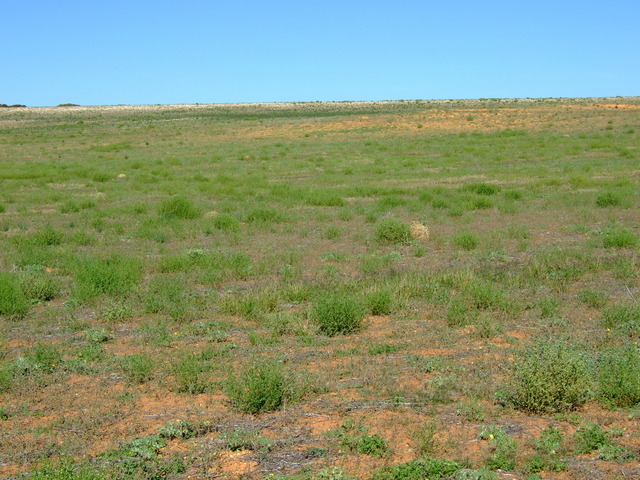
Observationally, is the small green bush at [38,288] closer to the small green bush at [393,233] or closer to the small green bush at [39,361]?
the small green bush at [39,361]

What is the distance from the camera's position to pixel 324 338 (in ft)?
26.1

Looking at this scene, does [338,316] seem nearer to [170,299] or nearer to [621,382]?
[170,299]

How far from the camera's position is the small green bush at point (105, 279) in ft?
32.2

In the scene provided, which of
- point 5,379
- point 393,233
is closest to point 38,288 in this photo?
point 5,379

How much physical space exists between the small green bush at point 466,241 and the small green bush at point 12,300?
7947mm

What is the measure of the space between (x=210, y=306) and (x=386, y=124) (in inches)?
1816

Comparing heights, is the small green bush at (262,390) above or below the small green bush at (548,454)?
above

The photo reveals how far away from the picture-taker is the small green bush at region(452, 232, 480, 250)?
507 inches

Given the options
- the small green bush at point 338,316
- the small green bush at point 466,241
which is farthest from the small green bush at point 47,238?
the small green bush at point 466,241

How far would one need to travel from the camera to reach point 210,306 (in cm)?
941

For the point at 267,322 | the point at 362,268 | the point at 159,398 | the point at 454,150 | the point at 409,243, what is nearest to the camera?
the point at 159,398

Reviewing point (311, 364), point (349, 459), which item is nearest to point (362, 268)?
point (311, 364)

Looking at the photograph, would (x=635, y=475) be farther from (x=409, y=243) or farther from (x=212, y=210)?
(x=212, y=210)

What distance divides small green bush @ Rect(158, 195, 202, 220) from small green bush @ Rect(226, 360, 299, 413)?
1133 centimetres
